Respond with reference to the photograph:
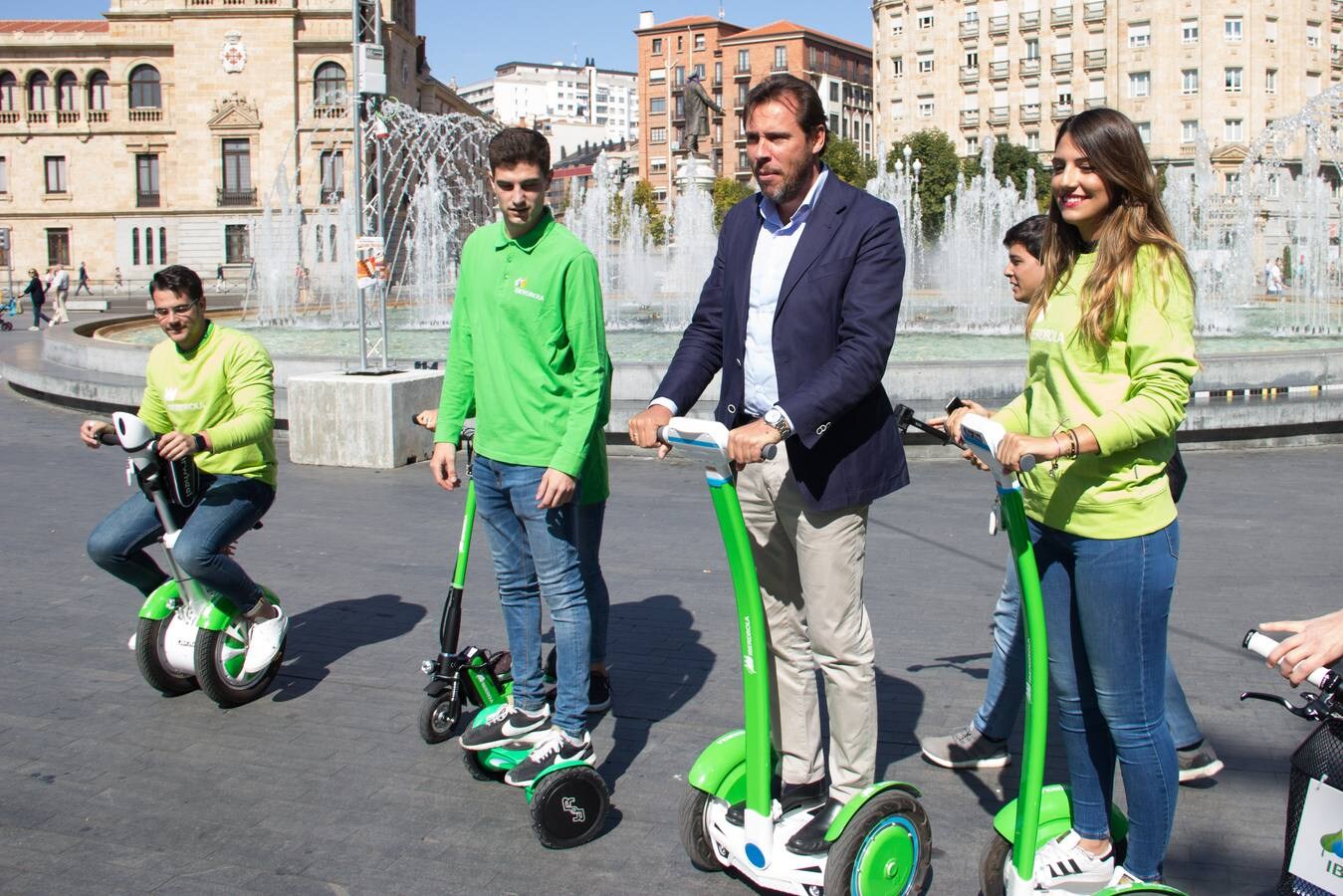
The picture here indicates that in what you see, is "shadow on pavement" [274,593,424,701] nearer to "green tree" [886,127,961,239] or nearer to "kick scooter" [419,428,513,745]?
"kick scooter" [419,428,513,745]

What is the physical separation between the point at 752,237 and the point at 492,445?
43.0 inches

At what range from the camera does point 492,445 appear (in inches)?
155

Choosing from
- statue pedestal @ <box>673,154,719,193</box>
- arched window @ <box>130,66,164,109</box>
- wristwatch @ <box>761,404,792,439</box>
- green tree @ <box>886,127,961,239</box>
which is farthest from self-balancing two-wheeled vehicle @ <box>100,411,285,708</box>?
green tree @ <box>886,127,961,239</box>

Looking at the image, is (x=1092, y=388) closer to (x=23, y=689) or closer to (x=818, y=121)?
(x=818, y=121)

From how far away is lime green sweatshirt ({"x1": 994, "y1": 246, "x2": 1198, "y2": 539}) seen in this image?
8.89 feet

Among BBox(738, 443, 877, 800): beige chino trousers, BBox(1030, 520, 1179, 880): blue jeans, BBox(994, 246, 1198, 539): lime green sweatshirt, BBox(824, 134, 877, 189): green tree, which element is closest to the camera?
BBox(994, 246, 1198, 539): lime green sweatshirt

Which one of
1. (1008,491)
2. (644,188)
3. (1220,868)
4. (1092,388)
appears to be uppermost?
(644,188)

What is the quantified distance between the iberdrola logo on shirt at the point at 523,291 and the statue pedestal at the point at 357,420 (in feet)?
21.8

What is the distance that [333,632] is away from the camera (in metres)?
5.75

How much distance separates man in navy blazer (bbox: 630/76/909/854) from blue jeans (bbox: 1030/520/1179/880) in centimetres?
52

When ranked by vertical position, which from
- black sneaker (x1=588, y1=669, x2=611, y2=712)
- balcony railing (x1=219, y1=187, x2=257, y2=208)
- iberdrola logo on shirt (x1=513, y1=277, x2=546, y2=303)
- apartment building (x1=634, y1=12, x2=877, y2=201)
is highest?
apartment building (x1=634, y1=12, x2=877, y2=201)

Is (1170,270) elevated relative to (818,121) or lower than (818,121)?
lower

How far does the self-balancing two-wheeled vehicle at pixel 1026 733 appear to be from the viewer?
2.72 m

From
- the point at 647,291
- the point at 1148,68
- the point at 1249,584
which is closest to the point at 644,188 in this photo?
the point at 1148,68
